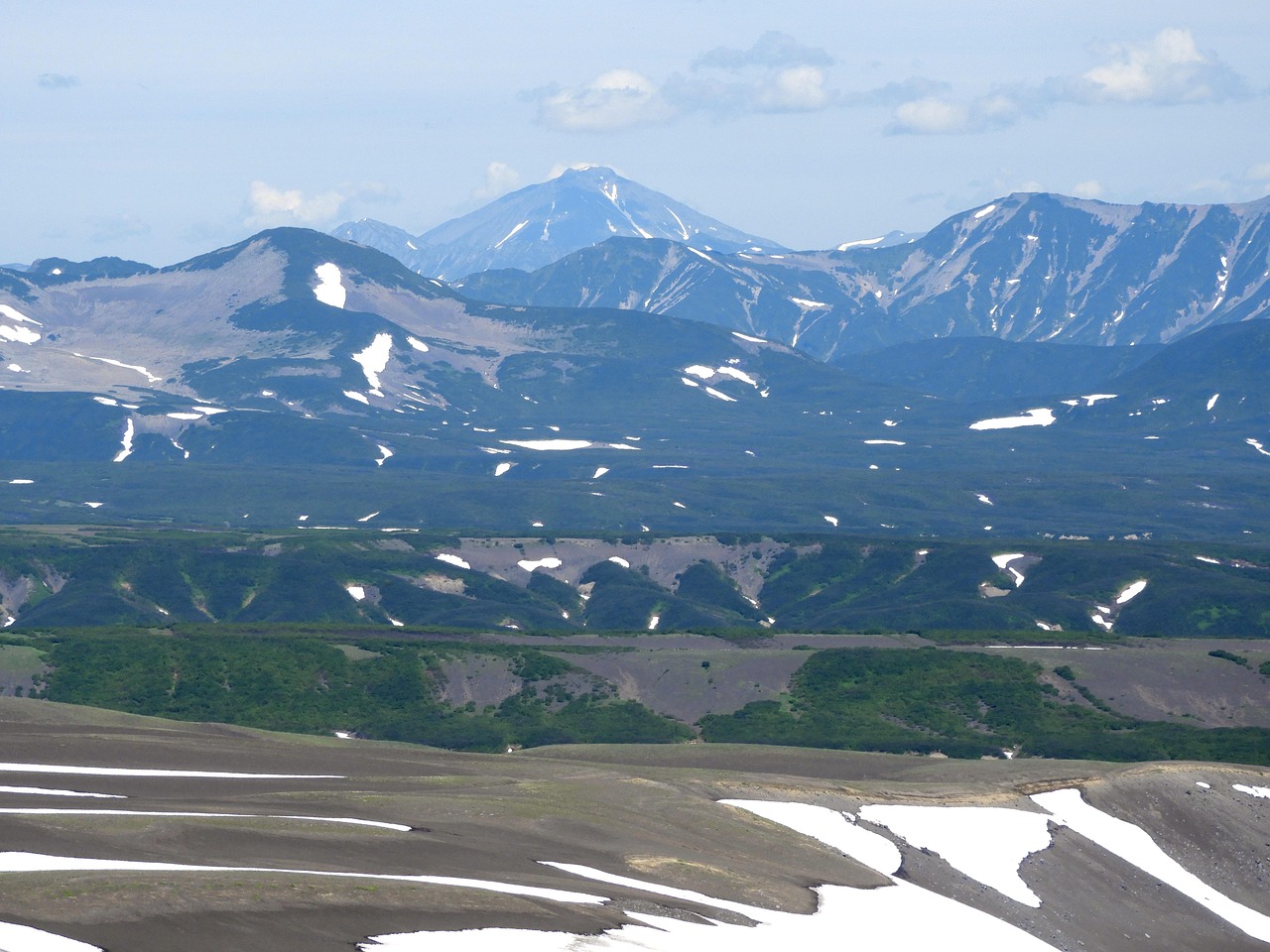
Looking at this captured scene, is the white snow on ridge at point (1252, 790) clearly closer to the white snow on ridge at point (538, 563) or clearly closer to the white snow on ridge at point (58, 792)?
the white snow on ridge at point (58, 792)

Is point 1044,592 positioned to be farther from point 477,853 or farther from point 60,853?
point 60,853

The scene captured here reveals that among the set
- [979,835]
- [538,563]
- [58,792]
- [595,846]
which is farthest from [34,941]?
[538,563]

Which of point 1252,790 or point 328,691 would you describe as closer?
point 1252,790

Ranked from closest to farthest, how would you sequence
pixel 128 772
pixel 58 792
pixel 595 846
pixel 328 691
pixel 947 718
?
1. pixel 595 846
2. pixel 58 792
3. pixel 128 772
4. pixel 947 718
5. pixel 328 691

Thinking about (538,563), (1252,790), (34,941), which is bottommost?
(538,563)

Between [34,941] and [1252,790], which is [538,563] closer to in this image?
[1252,790]

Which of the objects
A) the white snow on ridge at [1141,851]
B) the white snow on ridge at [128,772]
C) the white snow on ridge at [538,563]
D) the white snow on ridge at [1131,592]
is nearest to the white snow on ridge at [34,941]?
the white snow on ridge at [128,772]

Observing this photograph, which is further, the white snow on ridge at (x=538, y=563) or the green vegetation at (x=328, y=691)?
the white snow on ridge at (x=538, y=563)

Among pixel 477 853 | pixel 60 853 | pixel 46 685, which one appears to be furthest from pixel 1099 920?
pixel 46 685
